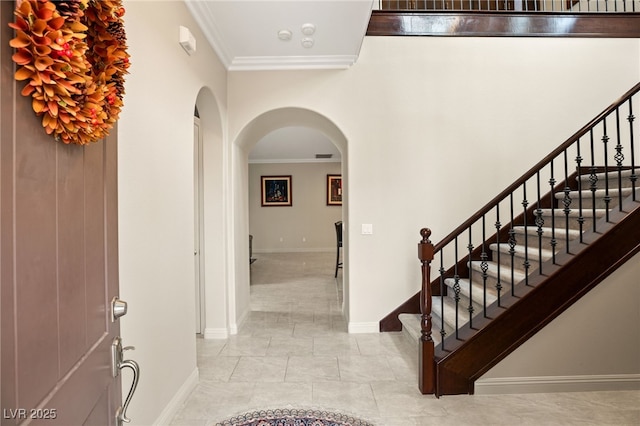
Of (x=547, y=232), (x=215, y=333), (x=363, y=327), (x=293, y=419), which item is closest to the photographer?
(x=293, y=419)

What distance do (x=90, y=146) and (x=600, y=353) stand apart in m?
3.12

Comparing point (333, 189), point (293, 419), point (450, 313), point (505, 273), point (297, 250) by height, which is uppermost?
point (333, 189)

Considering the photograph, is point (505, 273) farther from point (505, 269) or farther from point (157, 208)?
point (157, 208)

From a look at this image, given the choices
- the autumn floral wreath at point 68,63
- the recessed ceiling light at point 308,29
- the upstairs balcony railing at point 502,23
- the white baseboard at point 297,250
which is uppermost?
the upstairs balcony railing at point 502,23

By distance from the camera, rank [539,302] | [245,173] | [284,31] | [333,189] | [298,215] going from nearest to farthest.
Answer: [539,302] → [284,31] → [245,173] → [333,189] → [298,215]

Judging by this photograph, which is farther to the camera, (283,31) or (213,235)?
(213,235)

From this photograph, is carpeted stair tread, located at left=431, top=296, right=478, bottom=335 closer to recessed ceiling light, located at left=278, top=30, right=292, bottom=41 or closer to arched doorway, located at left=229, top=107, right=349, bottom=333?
arched doorway, located at left=229, top=107, right=349, bottom=333

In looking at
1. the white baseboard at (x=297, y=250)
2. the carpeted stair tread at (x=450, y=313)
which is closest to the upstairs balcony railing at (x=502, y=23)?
the carpeted stair tread at (x=450, y=313)

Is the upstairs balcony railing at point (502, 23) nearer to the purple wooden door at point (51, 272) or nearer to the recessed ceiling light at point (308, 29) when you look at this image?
the recessed ceiling light at point (308, 29)

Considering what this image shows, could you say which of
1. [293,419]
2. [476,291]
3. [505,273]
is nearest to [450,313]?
[476,291]

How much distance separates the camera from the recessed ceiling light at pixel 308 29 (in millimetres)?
3002

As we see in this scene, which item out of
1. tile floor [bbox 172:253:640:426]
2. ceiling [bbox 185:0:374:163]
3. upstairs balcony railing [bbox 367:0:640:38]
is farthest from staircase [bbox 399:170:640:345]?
ceiling [bbox 185:0:374:163]

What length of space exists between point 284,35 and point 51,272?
2945mm

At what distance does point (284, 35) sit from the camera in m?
3.16
